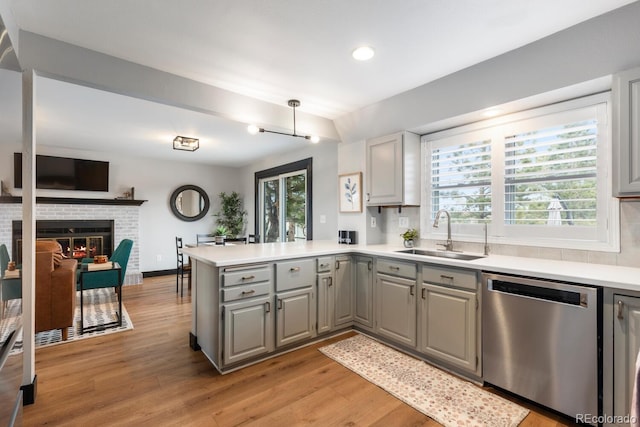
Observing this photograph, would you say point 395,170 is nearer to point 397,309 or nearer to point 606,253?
point 397,309

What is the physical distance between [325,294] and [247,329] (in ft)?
2.74

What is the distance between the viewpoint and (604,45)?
6.25ft

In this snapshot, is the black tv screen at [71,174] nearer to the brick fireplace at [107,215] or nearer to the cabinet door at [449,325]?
the brick fireplace at [107,215]

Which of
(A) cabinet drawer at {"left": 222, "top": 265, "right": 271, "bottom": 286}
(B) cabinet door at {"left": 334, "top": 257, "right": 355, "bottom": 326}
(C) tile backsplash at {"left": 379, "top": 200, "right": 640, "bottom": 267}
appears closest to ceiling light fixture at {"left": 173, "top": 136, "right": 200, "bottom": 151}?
(A) cabinet drawer at {"left": 222, "top": 265, "right": 271, "bottom": 286}

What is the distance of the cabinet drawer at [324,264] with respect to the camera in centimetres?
300

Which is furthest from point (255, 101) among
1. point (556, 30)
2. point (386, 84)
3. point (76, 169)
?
point (76, 169)

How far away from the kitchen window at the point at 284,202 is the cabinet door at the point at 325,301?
1.72 m

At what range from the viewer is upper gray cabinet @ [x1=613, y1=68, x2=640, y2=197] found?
1837 mm

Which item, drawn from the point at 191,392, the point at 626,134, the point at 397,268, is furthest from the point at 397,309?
the point at 626,134

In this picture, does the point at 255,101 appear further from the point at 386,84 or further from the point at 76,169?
the point at 76,169

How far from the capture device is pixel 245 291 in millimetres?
2518

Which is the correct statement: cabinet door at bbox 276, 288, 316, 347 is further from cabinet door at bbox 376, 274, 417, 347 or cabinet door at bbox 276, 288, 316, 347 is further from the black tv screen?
the black tv screen

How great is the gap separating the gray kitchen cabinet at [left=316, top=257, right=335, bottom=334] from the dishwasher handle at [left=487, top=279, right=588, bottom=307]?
1407 millimetres

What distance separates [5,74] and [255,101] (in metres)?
1.90
